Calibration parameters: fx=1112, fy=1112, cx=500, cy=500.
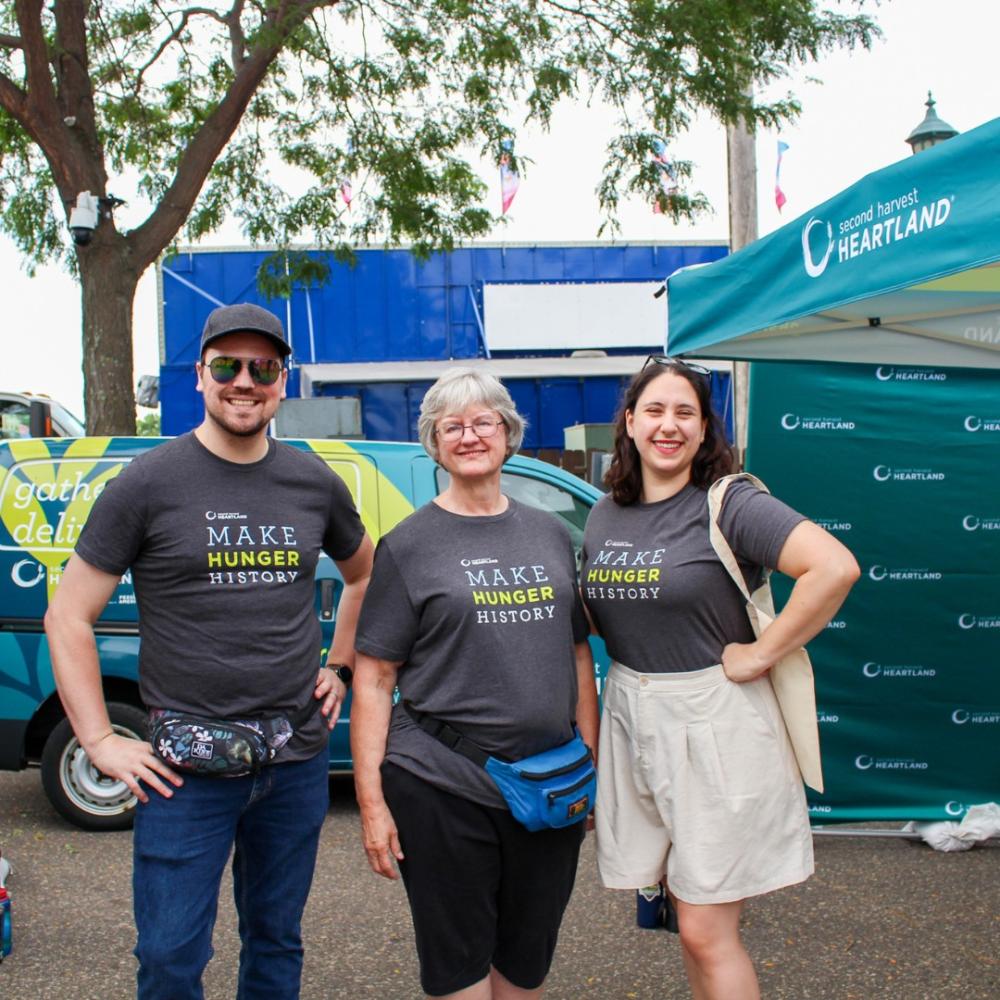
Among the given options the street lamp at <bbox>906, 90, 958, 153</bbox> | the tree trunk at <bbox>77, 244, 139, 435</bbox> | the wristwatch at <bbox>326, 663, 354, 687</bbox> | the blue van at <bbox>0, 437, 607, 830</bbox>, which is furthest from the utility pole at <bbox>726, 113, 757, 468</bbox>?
the wristwatch at <bbox>326, 663, 354, 687</bbox>

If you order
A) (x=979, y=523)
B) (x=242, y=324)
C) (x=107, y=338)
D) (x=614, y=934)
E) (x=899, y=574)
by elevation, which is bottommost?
(x=614, y=934)

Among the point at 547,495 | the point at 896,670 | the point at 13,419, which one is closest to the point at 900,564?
the point at 896,670

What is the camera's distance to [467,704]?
2.44 meters

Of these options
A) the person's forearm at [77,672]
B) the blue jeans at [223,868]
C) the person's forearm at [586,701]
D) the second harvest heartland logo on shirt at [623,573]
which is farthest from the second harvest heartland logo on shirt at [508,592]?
the person's forearm at [77,672]

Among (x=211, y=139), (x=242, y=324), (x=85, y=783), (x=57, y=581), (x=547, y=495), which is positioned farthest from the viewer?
(x=211, y=139)

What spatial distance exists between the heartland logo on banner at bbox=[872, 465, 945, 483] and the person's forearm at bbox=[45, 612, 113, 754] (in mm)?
3313

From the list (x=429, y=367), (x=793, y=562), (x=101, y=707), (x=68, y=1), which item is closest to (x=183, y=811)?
(x=101, y=707)

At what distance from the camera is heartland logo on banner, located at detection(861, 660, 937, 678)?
15.5 ft

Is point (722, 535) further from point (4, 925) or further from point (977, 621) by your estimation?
point (4, 925)

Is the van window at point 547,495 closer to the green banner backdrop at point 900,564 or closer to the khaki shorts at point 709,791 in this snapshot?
the green banner backdrop at point 900,564

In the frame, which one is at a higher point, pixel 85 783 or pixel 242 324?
pixel 242 324

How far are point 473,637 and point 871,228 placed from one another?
165cm

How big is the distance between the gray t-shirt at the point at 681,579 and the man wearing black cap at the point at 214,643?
28.1 inches

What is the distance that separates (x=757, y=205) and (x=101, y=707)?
10.0 m
